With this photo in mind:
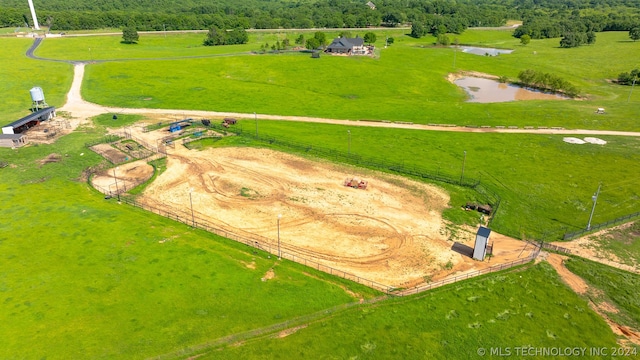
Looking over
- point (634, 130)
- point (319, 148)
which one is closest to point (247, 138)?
point (319, 148)

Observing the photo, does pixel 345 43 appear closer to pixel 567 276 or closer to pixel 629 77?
pixel 629 77

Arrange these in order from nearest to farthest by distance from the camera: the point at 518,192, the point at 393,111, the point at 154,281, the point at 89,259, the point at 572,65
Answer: the point at 154,281
the point at 89,259
the point at 518,192
the point at 393,111
the point at 572,65

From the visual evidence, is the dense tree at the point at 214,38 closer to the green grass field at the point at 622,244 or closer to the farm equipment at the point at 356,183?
the farm equipment at the point at 356,183

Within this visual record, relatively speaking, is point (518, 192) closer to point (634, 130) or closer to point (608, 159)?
point (608, 159)

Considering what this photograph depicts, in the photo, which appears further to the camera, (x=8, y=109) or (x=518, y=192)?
(x=8, y=109)

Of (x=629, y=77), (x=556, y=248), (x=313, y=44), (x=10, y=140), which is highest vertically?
(x=313, y=44)

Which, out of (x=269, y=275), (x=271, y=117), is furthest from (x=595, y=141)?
(x=269, y=275)
